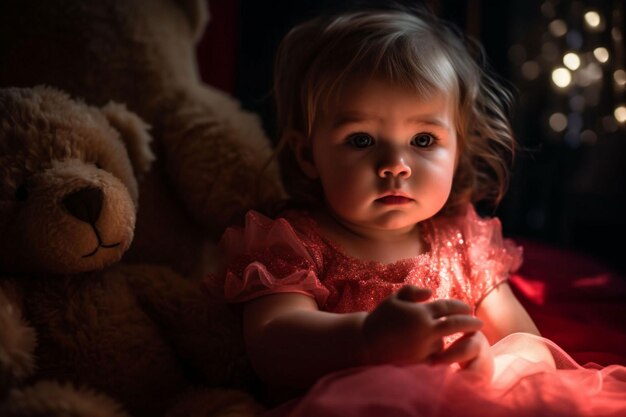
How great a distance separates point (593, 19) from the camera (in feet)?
4.32

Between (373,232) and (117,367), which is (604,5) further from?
(117,367)

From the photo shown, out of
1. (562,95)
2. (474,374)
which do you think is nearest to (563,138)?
(562,95)

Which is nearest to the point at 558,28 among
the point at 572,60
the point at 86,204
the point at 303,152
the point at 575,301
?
the point at 572,60

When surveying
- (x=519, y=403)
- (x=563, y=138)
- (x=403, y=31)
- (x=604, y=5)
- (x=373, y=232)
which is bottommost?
(x=519, y=403)

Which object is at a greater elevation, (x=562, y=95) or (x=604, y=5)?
(x=604, y=5)

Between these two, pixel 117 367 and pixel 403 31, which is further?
pixel 403 31

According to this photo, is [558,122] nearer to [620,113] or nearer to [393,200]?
[620,113]

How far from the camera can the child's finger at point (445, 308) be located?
2.32ft

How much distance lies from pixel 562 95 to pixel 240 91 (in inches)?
30.6

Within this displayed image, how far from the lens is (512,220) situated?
1621mm

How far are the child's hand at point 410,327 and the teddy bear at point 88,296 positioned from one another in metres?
0.21

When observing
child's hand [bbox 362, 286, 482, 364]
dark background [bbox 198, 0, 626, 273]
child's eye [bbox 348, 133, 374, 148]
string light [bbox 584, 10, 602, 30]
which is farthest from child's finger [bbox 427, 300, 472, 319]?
string light [bbox 584, 10, 602, 30]

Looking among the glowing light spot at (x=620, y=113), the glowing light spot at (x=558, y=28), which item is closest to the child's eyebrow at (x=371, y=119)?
the glowing light spot at (x=620, y=113)

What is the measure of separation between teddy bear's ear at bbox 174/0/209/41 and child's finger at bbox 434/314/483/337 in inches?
31.7
